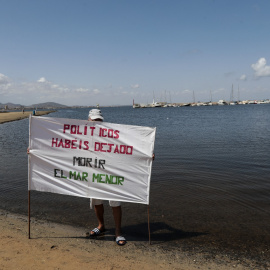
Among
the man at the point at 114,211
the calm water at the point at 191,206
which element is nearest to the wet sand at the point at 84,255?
the man at the point at 114,211

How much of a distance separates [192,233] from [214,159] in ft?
29.4

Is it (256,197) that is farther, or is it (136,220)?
(256,197)

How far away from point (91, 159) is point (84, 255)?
1825mm

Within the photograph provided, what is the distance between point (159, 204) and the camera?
7465 millimetres

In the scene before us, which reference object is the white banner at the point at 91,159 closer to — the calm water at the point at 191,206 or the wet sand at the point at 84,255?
the wet sand at the point at 84,255

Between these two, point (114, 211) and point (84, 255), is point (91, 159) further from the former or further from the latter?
point (84, 255)

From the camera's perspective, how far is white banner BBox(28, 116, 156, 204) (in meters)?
4.96

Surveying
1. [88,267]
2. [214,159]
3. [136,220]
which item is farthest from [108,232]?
[214,159]

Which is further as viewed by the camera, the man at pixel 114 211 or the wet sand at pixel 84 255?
the man at pixel 114 211

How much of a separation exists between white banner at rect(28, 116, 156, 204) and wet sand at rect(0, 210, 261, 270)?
968 mm

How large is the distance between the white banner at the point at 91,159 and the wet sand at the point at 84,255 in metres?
0.97

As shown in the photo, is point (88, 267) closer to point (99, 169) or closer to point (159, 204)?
point (99, 169)

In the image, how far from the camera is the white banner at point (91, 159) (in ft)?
16.3

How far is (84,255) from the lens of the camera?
14.4 ft
